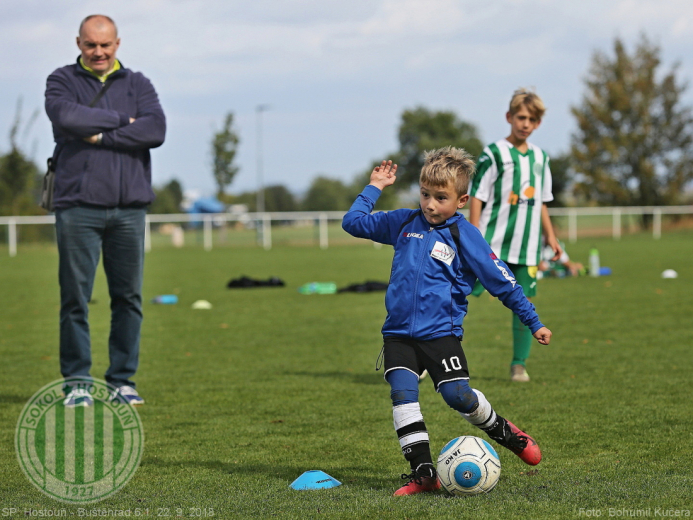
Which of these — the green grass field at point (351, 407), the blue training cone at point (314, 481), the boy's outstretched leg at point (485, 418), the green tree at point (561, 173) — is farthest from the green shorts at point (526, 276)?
the green tree at point (561, 173)

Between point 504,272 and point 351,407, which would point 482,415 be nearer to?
point 504,272

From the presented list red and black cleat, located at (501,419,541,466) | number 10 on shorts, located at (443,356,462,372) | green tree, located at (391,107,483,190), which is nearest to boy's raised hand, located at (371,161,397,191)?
number 10 on shorts, located at (443,356,462,372)

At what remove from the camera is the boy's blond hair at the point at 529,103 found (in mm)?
6406

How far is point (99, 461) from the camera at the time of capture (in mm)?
4355

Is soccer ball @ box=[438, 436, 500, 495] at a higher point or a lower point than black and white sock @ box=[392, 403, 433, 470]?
lower

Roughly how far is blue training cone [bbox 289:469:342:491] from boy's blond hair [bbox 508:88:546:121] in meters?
3.58

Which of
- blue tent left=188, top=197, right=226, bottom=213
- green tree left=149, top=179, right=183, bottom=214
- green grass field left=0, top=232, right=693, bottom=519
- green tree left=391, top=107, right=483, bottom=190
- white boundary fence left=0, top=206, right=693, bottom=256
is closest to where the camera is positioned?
green grass field left=0, top=232, right=693, bottom=519

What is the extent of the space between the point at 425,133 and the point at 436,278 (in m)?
59.7

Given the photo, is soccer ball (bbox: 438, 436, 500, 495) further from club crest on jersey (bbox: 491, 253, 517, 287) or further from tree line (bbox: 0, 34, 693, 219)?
tree line (bbox: 0, 34, 693, 219)

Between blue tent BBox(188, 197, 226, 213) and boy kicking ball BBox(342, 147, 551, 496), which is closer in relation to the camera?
boy kicking ball BBox(342, 147, 551, 496)

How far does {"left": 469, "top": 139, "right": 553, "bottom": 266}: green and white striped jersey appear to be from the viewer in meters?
6.58

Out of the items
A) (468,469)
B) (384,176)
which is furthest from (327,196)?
(468,469)

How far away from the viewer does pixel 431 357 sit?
151 inches

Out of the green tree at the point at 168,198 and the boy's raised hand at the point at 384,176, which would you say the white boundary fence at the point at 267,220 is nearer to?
the boy's raised hand at the point at 384,176
